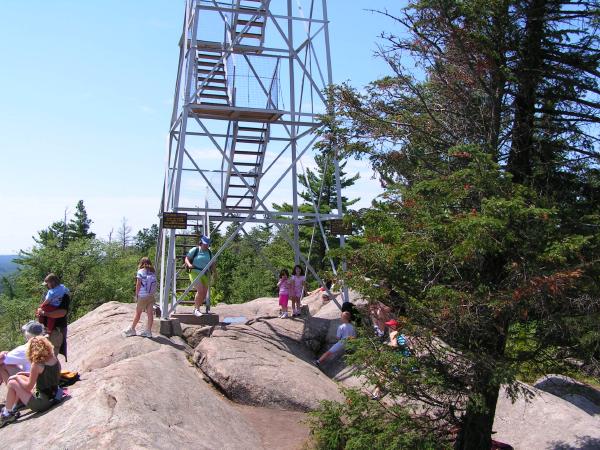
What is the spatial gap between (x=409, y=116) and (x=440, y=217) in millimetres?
2190

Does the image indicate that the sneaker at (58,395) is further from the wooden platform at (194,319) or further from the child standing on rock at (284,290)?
the child standing on rock at (284,290)

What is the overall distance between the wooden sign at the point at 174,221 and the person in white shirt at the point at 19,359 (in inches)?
146

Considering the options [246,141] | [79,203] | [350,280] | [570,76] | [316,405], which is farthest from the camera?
[79,203]

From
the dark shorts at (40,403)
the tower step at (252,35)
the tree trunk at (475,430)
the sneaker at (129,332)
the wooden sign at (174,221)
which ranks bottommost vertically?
the tree trunk at (475,430)

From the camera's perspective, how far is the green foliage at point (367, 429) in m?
7.48

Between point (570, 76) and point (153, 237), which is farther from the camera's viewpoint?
point (153, 237)

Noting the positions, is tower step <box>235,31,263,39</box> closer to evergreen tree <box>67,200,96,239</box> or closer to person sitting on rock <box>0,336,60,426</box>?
person sitting on rock <box>0,336,60,426</box>

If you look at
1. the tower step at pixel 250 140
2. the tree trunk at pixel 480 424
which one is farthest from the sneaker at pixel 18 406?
the tower step at pixel 250 140

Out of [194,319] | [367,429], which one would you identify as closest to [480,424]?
[367,429]

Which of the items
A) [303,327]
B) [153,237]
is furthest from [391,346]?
[153,237]

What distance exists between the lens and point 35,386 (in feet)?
26.8

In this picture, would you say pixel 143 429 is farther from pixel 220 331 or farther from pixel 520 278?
pixel 220 331

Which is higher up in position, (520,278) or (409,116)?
(409,116)

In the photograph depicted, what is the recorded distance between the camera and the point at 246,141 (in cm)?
1492
